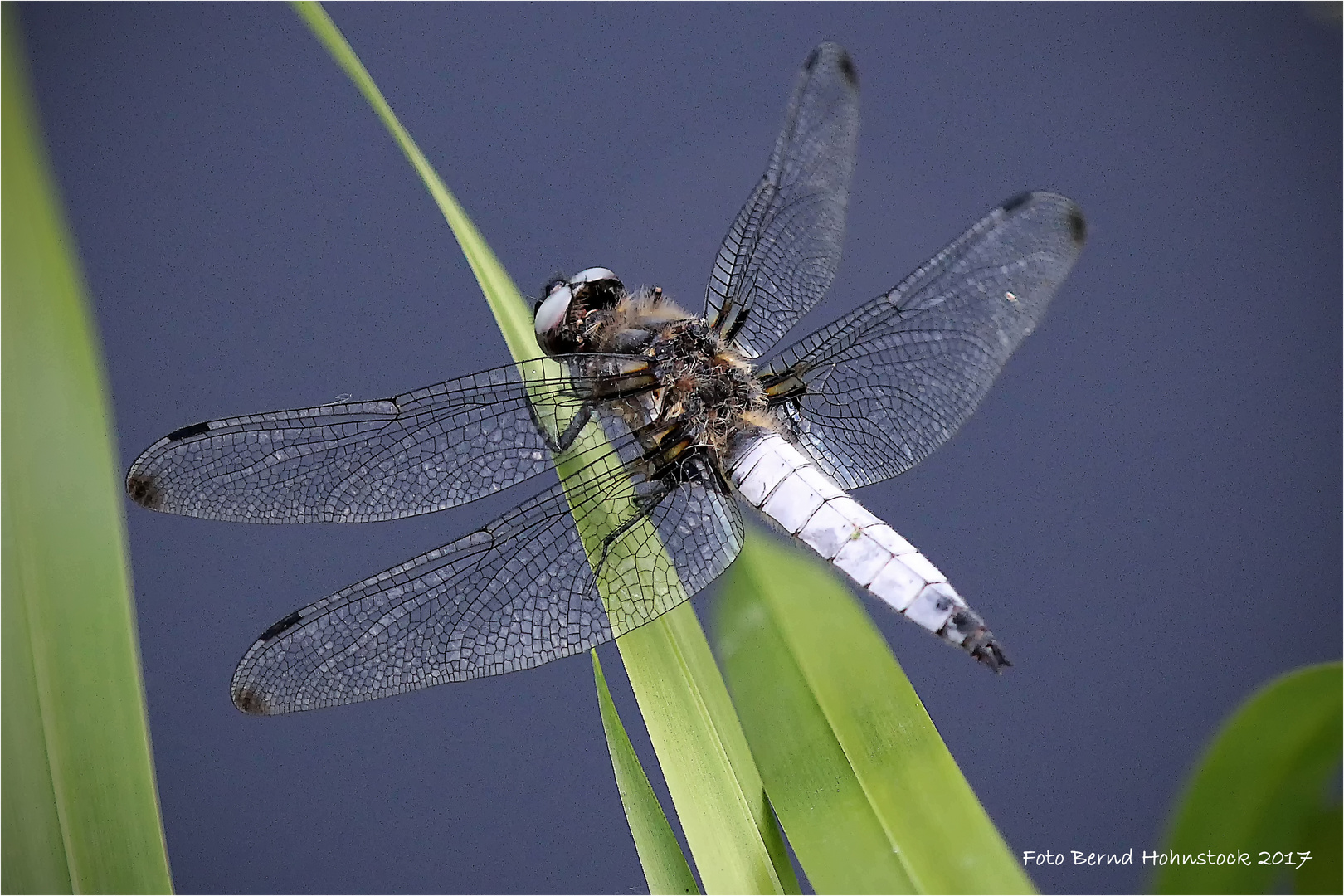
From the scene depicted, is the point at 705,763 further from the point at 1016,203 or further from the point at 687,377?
the point at 1016,203

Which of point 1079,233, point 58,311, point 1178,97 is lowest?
point 1079,233

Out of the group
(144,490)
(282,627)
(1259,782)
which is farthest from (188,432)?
(1259,782)

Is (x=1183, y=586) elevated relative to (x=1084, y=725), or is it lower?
elevated

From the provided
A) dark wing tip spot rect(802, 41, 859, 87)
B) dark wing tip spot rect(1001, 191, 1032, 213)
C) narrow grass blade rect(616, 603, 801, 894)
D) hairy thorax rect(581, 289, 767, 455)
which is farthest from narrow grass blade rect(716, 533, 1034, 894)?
dark wing tip spot rect(802, 41, 859, 87)

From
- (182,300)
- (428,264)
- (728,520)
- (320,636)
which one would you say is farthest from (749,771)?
(182,300)

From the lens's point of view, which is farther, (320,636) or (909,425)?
(909,425)

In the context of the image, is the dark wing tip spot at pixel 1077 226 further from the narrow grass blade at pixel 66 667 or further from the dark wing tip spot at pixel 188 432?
the narrow grass blade at pixel 66 667

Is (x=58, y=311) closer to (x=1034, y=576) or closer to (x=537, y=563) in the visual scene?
(x=537, y=563)
